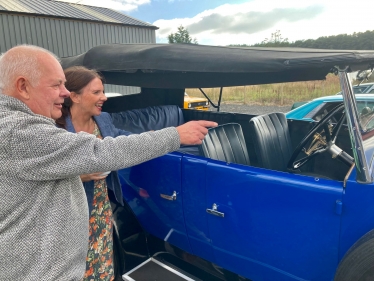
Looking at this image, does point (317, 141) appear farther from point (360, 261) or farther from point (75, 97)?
point (75, 97)

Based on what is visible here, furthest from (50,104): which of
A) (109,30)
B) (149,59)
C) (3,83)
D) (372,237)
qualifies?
(109,30)

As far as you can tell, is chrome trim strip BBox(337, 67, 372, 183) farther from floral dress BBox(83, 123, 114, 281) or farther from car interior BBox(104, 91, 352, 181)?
floral dress BBox(83, 123, 114, 281)

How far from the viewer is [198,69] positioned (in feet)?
5.49

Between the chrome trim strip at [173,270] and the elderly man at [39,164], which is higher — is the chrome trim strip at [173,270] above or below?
below

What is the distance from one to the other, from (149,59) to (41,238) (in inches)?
43.5

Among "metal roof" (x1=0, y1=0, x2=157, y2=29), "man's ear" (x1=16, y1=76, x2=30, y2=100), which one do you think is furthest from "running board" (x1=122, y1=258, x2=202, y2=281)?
"metal roof" (x1=0, y1=0, x2=157, y2=29)

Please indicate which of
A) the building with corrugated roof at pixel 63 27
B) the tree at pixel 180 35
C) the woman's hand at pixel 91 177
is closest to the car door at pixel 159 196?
the woman's hand at pixel 91 177

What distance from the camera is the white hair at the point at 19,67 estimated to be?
1062 mm

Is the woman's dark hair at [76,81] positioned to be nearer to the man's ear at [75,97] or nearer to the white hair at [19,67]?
the man's ear at [75,97]

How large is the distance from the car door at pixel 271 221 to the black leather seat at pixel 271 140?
63 centimetres

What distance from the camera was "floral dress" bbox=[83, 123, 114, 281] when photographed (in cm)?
182

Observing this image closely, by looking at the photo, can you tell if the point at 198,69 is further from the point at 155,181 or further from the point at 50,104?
the point at 155,181

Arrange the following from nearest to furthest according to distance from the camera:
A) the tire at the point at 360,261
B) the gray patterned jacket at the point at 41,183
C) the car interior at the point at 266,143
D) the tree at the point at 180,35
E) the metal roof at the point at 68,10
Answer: the gray patterned jacket at the point at 41,183 < the tire at the point at 360,261 < the car interior at the point at 266,143 < the metal roof at the point at 68,10 < the tree at the point at 180,35

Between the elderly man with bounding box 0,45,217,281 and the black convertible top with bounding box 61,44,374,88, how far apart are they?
69 cm
